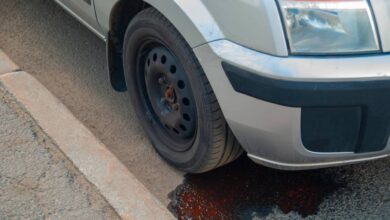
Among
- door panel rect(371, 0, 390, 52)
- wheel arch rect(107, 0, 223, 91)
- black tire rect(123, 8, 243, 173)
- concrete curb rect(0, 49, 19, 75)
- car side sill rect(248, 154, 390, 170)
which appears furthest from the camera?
concrete curb rect(0, 49, 19, 75)

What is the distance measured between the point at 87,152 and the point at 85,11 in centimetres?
90

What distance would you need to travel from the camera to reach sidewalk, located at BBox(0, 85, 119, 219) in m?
2.54

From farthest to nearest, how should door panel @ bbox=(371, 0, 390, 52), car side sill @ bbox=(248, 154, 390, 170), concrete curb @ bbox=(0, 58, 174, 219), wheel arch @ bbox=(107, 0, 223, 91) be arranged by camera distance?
concrete curb @ bbox=(0, 58, 174, 219) → car side sill @ bbox=(248, 154, 390, 170) → wheel arch @ bbox=(107, 0, 223, 91) → door panel @ bbox=(371, 0, 390, 52)

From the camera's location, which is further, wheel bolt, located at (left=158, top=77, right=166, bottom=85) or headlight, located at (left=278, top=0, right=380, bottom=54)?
wheel bolt, located at (left=158, top=77, right=166, bottom=85)

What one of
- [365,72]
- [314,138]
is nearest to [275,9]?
[365,72]

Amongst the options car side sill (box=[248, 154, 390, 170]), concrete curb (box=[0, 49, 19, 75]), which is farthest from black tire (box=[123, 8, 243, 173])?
concrete curb (box=[0, 49, 19, 75])

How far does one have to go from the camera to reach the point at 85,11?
3.28 metres

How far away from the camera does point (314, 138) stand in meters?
2.24

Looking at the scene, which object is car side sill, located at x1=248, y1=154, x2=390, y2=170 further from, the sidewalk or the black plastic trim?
the sidewalk

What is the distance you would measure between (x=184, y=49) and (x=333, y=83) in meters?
0.71

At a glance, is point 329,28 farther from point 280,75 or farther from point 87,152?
point 87,152

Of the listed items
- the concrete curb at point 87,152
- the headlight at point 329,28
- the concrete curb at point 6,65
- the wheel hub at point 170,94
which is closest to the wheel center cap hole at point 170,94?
the wheel hub at point 170,94

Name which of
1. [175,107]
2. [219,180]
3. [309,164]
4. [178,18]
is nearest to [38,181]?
[175,107]

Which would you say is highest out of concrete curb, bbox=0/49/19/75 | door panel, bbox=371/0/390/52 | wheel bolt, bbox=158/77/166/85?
door panel, bbox=371/0/390/52
